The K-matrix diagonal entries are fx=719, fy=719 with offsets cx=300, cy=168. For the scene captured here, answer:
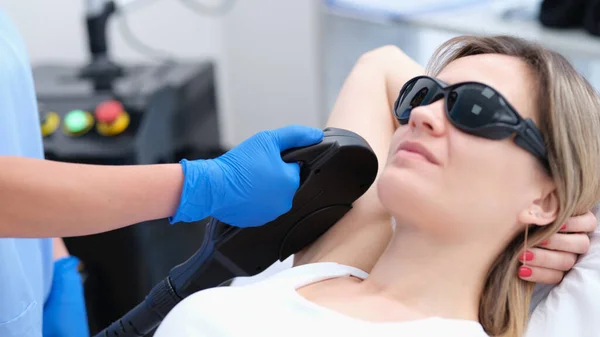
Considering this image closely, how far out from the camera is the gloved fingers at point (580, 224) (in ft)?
3.68

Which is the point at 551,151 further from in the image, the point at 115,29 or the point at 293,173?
the point at 115,29

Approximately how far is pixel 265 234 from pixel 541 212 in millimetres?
438

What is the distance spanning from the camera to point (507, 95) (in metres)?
1.06

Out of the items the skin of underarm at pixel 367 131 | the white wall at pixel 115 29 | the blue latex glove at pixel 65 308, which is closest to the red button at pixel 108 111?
the white wall at pixel 115 29

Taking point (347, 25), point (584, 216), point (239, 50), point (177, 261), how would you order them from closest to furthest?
point (584, 216) → point (177, 261) → point (347, 25) → point (239, 50)

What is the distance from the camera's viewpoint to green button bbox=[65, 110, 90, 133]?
1.94m

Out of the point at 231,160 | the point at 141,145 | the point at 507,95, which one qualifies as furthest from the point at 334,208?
the point at 141,145

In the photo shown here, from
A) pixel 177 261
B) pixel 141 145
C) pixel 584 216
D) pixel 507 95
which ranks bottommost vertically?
pixel 177 261

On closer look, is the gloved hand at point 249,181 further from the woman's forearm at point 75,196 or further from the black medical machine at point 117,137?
the black medical machine at point 117,137

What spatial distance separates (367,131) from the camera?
134 cm

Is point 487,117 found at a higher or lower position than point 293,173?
higher

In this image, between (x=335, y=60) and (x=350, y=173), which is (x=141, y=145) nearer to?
(x=350, y=173)

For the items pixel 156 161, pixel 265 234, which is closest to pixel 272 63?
pixel 156 161

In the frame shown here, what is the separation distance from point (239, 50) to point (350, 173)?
6.98 feet
